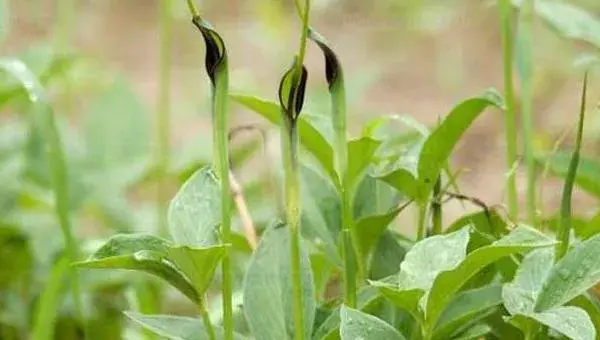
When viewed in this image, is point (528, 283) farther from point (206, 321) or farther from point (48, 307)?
point (48, 307)

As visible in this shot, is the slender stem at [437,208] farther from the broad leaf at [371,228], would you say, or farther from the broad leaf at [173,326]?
the broad leaf at [173,326]

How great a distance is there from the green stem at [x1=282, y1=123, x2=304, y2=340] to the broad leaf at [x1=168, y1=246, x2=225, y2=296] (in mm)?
36

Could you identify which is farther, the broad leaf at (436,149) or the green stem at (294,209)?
the broad leaf at (436,149)

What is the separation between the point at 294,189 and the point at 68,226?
34 cm

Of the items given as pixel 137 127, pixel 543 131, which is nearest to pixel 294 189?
pixel 137 127

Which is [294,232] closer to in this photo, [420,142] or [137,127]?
[420,142]

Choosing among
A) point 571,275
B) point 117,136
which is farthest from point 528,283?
point 117,136

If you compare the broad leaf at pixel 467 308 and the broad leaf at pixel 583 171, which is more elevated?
the broad leaf at pixel 583 171

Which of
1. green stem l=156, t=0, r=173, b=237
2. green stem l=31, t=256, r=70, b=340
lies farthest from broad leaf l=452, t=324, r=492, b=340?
green stem l=156, t=0, r=173, b=237

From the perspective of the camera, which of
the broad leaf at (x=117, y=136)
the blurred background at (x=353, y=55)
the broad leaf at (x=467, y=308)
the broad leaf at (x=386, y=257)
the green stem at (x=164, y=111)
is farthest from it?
the blurred background at (x=353, y=55)

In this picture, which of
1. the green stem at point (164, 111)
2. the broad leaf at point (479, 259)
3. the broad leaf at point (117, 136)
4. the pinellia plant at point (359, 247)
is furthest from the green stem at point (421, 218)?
the broad leaf at point (117, 136)

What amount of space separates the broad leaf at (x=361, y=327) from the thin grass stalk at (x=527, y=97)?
0.88 feet

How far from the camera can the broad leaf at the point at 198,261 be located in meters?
0.60

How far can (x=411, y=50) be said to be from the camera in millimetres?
2514
